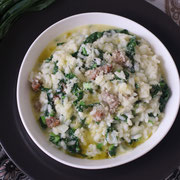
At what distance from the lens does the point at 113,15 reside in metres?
5.00

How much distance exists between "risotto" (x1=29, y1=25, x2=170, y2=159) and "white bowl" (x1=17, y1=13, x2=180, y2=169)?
11cm

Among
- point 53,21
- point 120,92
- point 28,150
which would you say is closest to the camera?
point 120,92

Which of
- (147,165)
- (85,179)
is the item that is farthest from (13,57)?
(147,165)

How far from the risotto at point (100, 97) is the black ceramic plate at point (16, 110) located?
33 centimetres

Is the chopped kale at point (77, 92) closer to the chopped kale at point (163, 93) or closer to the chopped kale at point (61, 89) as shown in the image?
the chopped kale at point (61, 89)

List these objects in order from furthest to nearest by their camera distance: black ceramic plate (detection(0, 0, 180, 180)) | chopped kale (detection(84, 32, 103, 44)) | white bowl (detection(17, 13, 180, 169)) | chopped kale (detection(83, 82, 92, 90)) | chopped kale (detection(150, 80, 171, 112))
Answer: chopped kale (detection(84, 32, 103, 44)), chopped kale (detection(150, 80, 171, 112)), black ceramic plate (detection(0, 0, 180, 180)), chopped kale (detection(83, 82, 92, 90)), white bowl (detection(17, 13, 180, 169))

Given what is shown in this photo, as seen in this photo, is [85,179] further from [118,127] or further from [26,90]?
[26,90]

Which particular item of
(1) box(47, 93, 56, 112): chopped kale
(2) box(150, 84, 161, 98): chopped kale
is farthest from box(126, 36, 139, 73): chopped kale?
(1) box(47, 93, 56, 112): chopped kale

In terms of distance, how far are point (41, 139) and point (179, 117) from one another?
231 cm

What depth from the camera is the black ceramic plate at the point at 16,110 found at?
14.9 feet

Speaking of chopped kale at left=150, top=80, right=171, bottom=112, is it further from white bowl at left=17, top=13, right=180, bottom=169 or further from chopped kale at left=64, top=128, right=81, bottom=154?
chopped kale at left=64, top=128, right=81, bottom=154

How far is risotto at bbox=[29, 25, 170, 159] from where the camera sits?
14.3 feet

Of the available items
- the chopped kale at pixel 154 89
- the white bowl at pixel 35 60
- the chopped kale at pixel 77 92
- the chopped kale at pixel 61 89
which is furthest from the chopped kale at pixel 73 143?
the chopped kale at pixel 154 89

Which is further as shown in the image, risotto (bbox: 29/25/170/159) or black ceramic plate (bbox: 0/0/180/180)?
black ceramic plate (bbox: 0/0/180/180)
